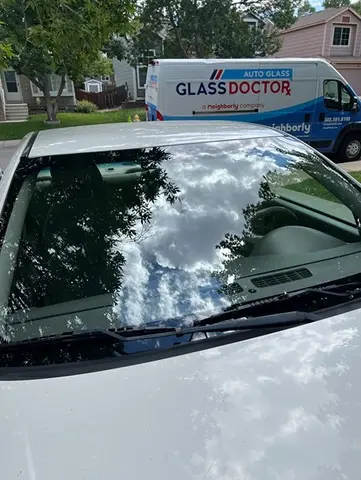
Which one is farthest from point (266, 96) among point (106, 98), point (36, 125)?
point (106, 98)

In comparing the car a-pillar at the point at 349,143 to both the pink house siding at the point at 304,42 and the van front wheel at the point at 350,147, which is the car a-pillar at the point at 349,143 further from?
the pink house siding at the point at 304,42

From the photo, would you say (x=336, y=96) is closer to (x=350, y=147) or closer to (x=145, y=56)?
(x=350, y=147)

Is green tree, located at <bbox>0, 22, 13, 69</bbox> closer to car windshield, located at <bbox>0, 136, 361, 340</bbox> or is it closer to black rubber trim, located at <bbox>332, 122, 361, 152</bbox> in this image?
car windshield, located at <bbox>0, 136, 361, 340</bbox>

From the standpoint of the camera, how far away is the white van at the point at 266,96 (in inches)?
369

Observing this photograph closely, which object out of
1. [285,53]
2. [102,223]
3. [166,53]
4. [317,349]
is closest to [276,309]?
[317,349]

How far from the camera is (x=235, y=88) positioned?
31.7 feet

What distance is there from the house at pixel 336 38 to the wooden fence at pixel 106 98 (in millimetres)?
10539

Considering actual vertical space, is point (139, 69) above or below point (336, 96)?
above

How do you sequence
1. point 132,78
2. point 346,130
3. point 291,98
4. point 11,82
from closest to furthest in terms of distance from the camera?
point 291,98
point 346,130
point 11,82
point 132,78

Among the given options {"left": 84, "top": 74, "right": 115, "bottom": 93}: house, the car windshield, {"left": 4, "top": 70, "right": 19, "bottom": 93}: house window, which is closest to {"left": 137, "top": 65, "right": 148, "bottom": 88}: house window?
{"left": 84, "top": 74, "right": 115, "bottom": 93}: house

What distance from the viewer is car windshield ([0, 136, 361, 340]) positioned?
4.82 ft

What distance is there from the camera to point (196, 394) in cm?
115

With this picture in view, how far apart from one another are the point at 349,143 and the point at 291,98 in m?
1.97

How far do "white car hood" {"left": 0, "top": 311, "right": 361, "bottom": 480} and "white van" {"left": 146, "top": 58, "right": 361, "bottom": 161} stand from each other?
28.8 ft
